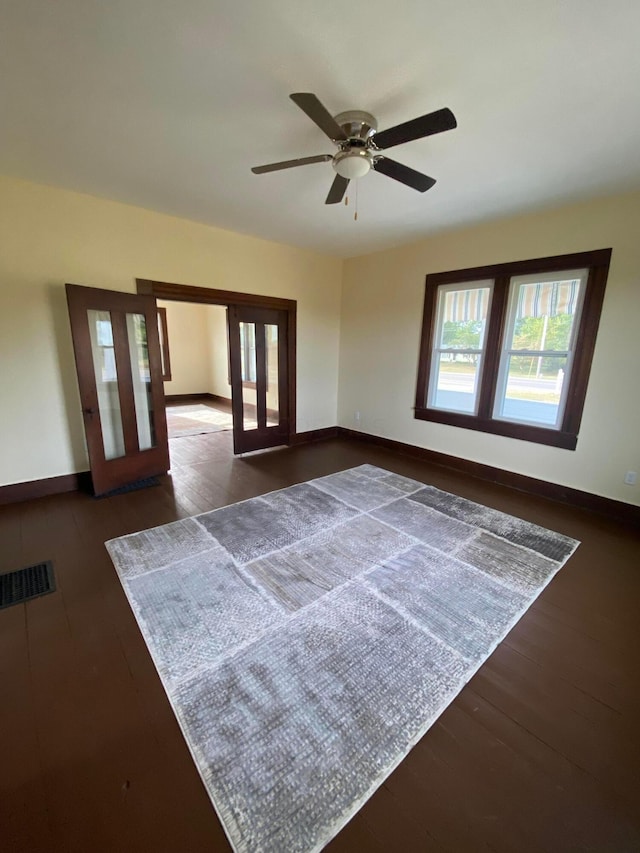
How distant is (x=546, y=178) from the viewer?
2.69 m

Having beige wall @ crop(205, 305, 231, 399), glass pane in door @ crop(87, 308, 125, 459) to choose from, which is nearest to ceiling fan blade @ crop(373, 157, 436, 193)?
glass pane in door @ crop(87, 308, 125, 459)

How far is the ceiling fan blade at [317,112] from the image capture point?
1517mm

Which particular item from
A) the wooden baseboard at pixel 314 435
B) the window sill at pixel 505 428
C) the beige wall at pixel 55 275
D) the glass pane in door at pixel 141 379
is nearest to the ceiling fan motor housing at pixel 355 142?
the beige wall at pixel 55 275

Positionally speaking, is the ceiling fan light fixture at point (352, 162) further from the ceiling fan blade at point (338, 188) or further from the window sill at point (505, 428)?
the window sill at point (505, 428)

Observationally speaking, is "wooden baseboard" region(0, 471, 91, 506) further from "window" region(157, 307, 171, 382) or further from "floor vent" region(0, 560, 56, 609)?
"window" region(157, 307, 171, 382)

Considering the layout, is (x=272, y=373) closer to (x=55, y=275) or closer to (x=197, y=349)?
(x=55, y=275)

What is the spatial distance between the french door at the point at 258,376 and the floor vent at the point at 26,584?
260cm

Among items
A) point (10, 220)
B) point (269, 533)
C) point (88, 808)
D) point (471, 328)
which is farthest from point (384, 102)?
point (88, 808)

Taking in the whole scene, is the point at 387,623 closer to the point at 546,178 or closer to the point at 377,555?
the point at 377,555

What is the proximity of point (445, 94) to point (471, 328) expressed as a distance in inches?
102

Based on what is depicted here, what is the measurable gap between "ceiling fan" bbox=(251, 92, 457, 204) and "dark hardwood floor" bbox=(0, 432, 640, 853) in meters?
2.69

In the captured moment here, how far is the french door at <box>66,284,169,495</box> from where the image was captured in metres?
3.15

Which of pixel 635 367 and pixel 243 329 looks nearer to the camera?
pixel 635 367

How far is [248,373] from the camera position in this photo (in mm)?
4879
